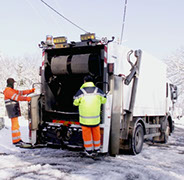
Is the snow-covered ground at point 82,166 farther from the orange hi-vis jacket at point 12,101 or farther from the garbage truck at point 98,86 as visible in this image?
the orange hi-vis jacket at point 12,101

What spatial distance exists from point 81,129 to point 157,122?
12.2 feet

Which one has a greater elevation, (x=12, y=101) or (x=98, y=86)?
(x=98, y=86)

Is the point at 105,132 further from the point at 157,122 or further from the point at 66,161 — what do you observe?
the point at 157,122

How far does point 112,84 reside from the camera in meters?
5.11

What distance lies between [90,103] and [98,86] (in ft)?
3.41

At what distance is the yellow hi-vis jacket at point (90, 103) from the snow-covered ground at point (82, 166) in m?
0.92

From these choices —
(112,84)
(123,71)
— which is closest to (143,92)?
(123,71)

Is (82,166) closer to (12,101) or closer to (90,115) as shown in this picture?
(90,115)

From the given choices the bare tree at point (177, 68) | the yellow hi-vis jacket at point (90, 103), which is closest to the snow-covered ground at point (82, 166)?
the yellow hi-vis jacket at point (90, 103)

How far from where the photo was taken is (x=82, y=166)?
4727 mm

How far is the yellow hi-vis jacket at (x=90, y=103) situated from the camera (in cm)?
Answer: 472

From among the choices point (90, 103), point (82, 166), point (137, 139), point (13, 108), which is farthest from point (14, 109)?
point (137, 139)

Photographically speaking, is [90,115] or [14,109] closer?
[90,115]

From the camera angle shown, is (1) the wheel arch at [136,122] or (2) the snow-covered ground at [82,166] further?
(1) the wheel arch at [136,122]
